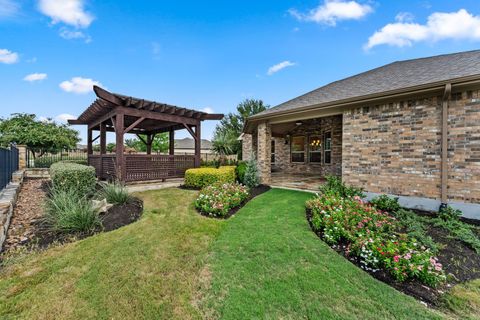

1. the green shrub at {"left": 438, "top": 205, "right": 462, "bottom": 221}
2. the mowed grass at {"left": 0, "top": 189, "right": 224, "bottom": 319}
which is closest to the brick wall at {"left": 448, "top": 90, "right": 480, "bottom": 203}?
the green shrub at {"left": 438, "top": 205, "right": 462, "bottom": 221}

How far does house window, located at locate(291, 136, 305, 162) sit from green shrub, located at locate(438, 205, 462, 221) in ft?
25.0

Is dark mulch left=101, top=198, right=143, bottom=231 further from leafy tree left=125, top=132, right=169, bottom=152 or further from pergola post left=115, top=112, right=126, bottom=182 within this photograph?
leafy tree left=125, top=132, right=169, bottom=152

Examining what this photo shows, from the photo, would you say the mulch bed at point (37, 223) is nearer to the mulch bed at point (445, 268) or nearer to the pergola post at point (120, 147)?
the pergola post at point (120, 147)

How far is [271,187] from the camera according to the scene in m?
7.97

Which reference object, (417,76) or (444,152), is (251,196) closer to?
A: (444,152)

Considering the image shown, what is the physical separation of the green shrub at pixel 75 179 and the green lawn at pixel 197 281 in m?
3.08

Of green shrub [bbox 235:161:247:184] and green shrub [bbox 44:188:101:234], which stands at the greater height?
green shrub [bbox 235:161:247:184]

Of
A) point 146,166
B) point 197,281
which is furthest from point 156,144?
point 197,281

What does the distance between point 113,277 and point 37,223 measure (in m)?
3.02

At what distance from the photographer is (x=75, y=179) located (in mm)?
5777

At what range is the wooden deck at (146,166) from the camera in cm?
745

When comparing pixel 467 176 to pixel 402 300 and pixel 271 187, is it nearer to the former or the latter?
pixel 402 300

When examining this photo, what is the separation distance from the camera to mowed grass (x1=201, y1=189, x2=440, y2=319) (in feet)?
6.69

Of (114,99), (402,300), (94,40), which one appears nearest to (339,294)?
A: (402,300)
